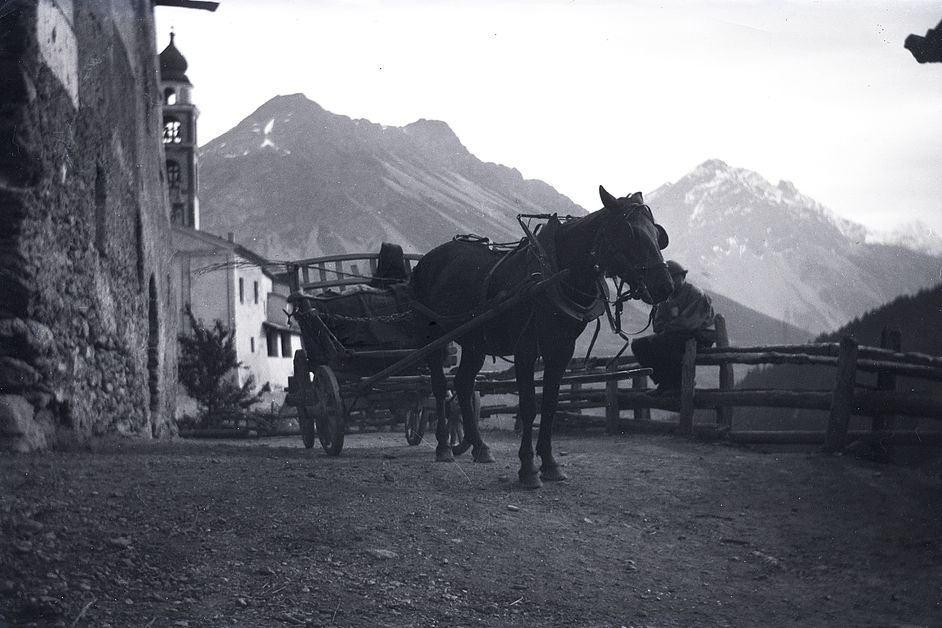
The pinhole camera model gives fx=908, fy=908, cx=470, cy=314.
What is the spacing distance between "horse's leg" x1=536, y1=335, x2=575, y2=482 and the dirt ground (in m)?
0.20

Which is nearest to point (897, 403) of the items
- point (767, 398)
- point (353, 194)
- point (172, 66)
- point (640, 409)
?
point (767, 398)

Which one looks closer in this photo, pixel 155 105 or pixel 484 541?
Answer: pixel 484 541

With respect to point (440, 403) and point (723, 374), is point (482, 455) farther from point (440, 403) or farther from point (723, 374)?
point (723, 374)

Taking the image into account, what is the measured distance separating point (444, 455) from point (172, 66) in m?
41.2

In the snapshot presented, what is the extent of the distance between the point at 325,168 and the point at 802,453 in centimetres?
16937

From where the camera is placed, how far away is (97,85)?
32.8ft

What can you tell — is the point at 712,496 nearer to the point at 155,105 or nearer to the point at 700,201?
the point at 155,105

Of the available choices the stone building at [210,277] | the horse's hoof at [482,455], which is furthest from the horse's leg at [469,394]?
the stone building at [210,277]

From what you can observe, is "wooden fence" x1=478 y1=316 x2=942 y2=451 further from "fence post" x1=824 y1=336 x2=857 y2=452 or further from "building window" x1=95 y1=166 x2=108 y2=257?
"building window" x1=95 y1=166 x2=108 y2=257

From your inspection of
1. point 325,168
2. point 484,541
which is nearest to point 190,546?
point 484,541

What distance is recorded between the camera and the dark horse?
22.2 ft

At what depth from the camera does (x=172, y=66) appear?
4484 cm

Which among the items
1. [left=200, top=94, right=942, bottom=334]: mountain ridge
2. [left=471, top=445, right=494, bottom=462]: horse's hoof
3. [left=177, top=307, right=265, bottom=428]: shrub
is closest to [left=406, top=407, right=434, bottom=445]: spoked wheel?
[left=471, top=445, right=494, bottom=462]: horse's hoof

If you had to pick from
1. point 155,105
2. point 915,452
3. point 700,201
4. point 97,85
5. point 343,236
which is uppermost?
point 700,201
